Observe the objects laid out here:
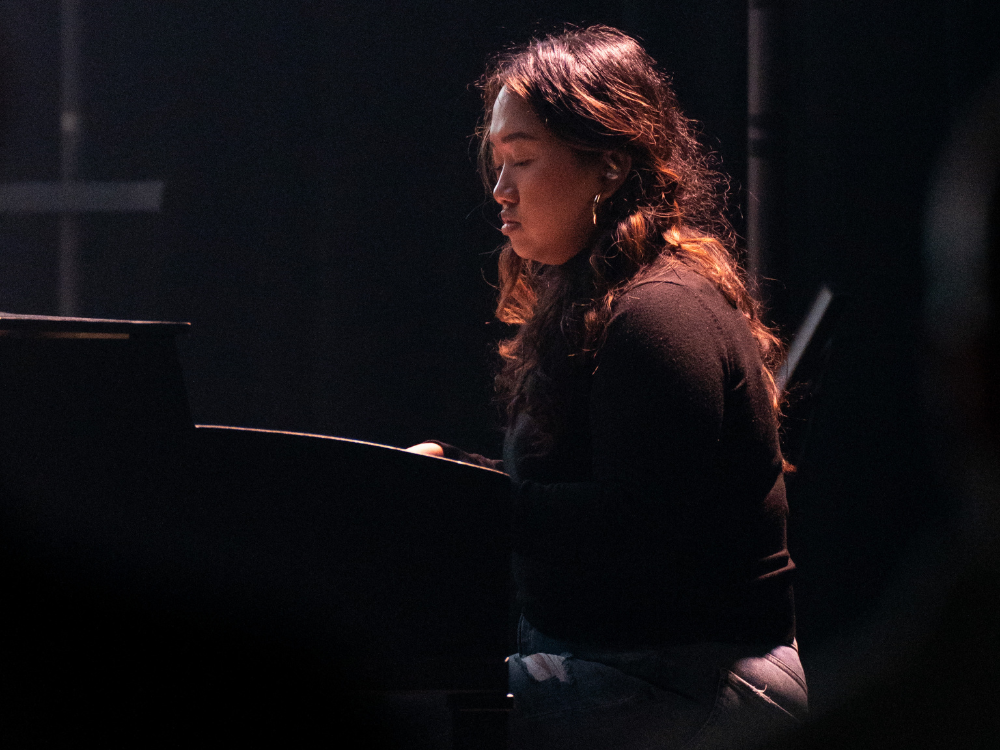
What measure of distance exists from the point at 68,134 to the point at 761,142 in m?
1.73

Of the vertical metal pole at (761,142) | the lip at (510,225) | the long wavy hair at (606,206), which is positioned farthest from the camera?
the vertical metal pole at (761,142)

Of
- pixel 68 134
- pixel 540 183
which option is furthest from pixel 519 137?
pixel 68 134

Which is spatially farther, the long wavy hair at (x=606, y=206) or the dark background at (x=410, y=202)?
the dark background at (x=410, y=202)

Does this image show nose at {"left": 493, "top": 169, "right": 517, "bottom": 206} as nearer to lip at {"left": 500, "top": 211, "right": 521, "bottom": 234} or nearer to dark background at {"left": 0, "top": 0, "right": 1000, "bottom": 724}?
lip at {"left": 500, "top": 211, "right": 521, "bottom": 234}

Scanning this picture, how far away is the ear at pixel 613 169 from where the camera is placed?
1.13 m

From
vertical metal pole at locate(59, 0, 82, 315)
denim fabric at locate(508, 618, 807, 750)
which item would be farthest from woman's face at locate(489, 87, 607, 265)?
vertical metal pole at locate(59, 0, 82, 315)

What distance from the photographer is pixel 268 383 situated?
88.0 inches

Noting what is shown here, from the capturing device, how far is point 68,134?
7.12ft

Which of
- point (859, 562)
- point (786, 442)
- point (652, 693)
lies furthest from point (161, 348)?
point (859, 562)

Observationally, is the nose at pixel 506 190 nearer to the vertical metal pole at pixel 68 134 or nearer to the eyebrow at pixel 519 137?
the eyebrow at pixel 519 137

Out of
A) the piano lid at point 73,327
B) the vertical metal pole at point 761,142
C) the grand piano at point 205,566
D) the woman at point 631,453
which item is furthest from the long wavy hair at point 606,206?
the vertical metal pole at point 761,142

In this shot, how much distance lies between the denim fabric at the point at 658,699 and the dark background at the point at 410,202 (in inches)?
47.5

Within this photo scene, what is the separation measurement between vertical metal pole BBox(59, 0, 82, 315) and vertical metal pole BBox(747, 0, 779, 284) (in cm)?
168

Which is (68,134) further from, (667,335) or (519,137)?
(667,335)
